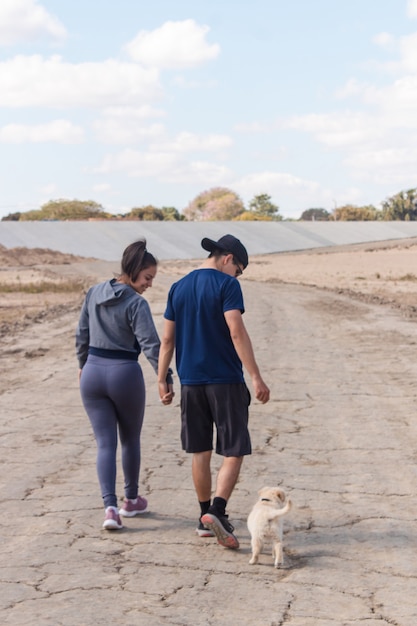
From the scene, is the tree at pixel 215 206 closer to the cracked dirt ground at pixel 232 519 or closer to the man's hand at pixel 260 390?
the cracked dirt ground at pixel 232 519

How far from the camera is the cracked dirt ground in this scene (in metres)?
4.72

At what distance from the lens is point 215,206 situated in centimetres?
11900

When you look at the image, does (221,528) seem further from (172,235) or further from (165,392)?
(172,235)

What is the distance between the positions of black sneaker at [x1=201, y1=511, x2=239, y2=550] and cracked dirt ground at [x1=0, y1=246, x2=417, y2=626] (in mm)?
100

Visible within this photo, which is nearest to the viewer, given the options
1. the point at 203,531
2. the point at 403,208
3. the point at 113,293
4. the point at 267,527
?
the point at 267,527

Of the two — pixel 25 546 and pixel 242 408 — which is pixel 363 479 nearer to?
pixel 242 408

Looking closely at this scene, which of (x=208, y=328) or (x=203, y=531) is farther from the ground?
(x=208, y=328)

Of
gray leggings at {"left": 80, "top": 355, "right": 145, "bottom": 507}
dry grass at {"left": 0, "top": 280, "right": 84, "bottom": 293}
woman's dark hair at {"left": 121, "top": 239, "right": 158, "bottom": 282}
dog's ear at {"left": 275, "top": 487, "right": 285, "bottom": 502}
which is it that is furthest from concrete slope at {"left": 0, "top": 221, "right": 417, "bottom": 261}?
dog's ear at {"left": 275, "top": 487, "right": 285, "bottom": 502}

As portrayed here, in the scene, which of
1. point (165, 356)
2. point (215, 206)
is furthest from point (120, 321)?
point (215, 206)

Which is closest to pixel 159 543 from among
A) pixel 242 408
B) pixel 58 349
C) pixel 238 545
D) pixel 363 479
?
pixel 238 545

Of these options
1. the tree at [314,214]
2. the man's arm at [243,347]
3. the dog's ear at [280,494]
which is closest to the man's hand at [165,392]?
the man's arm at [243,347]

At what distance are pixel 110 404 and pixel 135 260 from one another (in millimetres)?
915

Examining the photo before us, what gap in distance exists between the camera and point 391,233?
71.2m

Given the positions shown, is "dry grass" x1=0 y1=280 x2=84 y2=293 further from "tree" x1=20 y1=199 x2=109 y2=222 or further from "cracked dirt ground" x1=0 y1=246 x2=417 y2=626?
"tree" x1=20 y1=199 x2=109 y2=222
